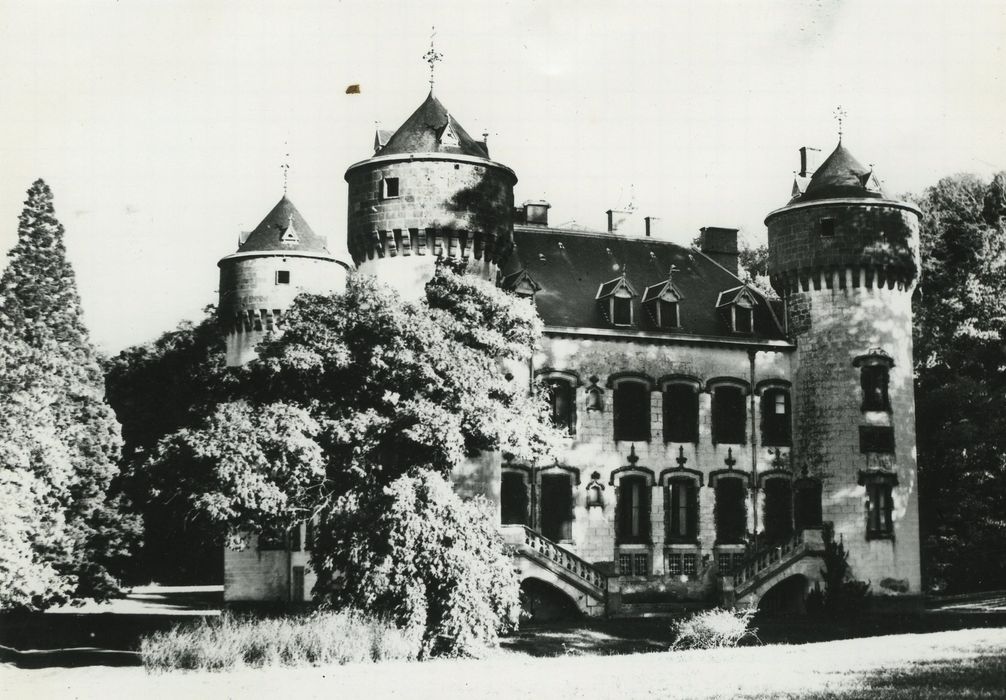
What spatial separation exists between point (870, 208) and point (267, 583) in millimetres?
23242

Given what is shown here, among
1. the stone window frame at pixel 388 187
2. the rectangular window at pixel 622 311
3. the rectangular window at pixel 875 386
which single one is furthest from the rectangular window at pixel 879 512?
the stone window frame at pixel 388 187

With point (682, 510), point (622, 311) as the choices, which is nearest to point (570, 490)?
point (682, 510)

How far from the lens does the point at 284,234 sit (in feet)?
132

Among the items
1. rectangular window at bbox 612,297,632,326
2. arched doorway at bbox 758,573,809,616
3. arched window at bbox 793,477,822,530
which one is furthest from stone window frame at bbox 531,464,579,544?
arched window at bbox 793,477,822,530

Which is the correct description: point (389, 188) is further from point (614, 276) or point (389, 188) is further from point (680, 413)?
point (680, 413)

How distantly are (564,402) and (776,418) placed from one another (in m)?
7.40

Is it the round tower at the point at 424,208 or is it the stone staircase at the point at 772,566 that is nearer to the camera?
the round tower at the point at 424,208

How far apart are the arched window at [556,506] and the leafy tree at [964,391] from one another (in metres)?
12.8

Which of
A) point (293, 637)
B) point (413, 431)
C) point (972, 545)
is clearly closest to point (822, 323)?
point (972, 545)

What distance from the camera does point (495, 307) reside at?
25094mm

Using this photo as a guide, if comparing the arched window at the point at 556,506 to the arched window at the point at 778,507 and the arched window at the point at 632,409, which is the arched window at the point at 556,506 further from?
the arched window at the point at 778,507

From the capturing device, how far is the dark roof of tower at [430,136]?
30.9 metres

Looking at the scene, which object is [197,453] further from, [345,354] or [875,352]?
[875,352]

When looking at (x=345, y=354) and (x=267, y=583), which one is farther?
(x=267, y=583)
